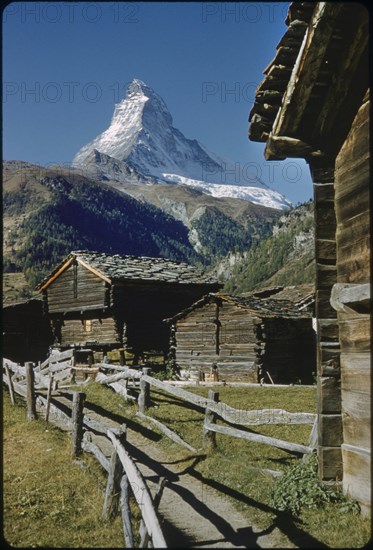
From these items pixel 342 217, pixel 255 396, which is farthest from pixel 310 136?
pixel 255 396

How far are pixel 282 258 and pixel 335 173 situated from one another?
6563 inches

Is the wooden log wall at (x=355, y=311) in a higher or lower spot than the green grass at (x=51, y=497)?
higher

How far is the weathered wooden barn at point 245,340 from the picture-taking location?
25.7 m

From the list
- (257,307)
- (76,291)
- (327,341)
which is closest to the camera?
(327,341)

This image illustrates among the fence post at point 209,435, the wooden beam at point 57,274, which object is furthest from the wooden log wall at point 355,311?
the wooden beam at point 57,274

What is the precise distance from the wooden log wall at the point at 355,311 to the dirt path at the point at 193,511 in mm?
1312

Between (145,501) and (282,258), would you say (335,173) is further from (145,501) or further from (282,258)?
(282,258)

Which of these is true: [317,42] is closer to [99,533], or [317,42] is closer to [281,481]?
[281,481]

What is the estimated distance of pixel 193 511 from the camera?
7824mm

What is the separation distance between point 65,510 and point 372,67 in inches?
305

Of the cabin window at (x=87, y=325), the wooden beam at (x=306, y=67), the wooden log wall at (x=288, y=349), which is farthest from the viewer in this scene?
the cabin window at (x=87, y=325)

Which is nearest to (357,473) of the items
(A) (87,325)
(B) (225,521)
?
(B) (225,521)

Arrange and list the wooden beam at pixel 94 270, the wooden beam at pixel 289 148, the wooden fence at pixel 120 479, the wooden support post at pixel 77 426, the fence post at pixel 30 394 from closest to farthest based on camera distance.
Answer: the wooden fence at pixel 120 479
the wooden beam at pixel 289 148
the wooden support post at pixel 77 426
the fence post at pixel 30 394
the wooden beam at pixel 94 270

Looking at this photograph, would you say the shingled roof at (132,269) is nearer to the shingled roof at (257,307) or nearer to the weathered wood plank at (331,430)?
the shingled roof at (257,307)
